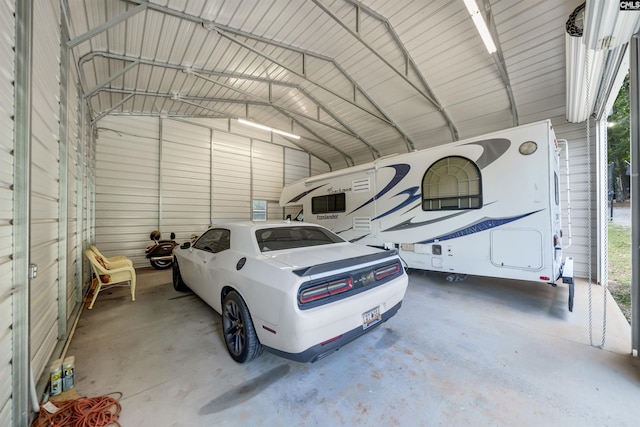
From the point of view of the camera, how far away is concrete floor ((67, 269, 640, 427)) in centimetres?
169

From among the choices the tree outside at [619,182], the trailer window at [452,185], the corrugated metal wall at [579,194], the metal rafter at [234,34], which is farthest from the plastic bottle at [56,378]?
the corrugated metal wall at [579,194]

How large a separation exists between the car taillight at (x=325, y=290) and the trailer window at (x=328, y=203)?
378 centimetres

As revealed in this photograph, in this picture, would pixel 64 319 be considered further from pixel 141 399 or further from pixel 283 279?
pixel 283 279

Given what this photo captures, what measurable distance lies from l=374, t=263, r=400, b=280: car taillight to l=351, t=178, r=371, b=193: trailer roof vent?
289 centimetres

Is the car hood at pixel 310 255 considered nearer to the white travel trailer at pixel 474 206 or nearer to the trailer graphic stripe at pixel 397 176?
the white travel trailer at pixel 474 206

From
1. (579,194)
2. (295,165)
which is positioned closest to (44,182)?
(295,165)

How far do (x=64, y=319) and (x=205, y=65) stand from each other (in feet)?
16.7

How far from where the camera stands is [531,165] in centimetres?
337

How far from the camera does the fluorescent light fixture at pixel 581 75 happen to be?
286 centimetres

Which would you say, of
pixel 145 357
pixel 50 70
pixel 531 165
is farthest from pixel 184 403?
pixel 531 165

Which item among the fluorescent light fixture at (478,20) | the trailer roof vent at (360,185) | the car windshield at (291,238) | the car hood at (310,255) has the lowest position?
the car hood at (310,255)

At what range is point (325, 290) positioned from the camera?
6.31 ft

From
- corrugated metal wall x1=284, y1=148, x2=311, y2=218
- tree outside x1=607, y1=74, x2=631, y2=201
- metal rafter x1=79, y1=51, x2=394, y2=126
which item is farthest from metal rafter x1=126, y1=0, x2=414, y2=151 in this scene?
tree outside x1=607, y1=74, x2=631, y2=201

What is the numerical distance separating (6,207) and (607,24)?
463 cm
